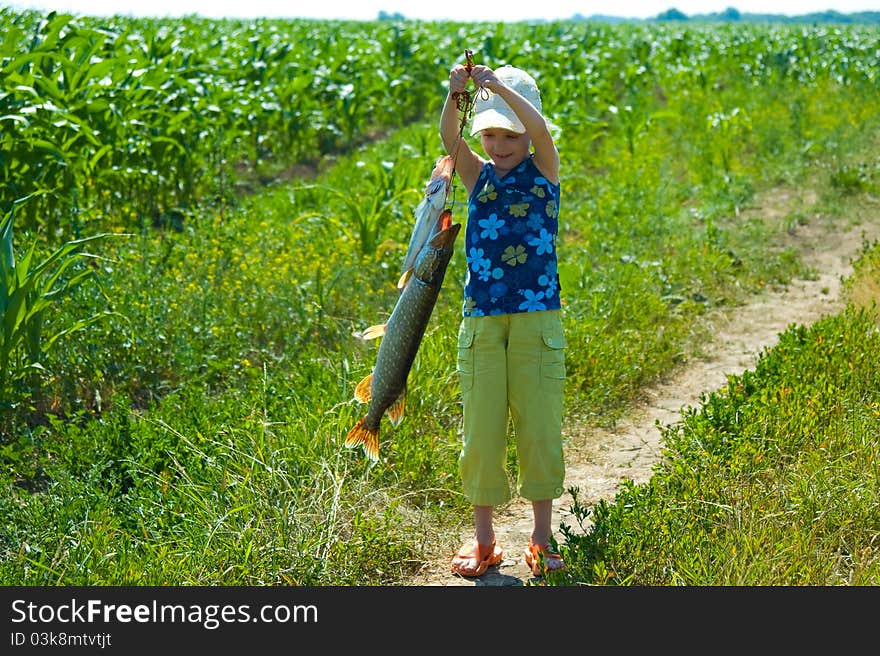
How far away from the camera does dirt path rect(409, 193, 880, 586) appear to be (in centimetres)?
459

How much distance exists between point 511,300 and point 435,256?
50 cm

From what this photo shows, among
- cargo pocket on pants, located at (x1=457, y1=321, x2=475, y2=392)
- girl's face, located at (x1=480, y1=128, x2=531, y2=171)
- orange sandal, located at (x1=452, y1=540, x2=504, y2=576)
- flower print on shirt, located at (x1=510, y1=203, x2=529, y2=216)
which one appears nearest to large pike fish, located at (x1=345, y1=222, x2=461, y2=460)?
cargo pocket on pants, located at (x1=457, y1=321, x2=475, y2=392)

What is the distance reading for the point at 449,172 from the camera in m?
3.61

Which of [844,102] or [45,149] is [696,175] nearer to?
[844,102]

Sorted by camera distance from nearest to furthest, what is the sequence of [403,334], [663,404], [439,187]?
[439,187] → [403,334] → [663,404]

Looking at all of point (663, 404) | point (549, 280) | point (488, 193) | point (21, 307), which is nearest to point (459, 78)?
point (488, 193)

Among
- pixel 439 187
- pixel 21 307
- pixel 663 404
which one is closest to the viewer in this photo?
pixel 439 187

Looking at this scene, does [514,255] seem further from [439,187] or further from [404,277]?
[439,187]

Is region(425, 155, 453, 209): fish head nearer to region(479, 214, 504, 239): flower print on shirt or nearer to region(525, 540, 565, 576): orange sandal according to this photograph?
region(479, 214, 504, 239): flower print on shirt

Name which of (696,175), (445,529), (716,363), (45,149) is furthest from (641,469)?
(696,175)

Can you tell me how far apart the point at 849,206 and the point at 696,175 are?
68.6 inches

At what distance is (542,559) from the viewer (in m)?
3.98

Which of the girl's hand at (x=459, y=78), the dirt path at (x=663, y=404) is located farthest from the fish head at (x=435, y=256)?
the dirt path at (x=663, y=404)

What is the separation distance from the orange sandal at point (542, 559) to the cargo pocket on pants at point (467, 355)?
0.71m
